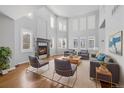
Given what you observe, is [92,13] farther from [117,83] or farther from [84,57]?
[117,83]

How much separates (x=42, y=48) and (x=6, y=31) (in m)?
3.92

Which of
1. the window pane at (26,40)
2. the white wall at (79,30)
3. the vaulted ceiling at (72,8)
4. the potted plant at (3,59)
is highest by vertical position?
the vaulted ceiling at (72,8)

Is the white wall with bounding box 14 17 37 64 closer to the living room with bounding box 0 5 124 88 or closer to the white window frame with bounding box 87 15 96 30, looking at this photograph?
the living room with bounding box 0 5 124 88

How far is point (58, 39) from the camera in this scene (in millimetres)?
11219

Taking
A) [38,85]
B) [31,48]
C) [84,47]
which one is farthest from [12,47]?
[84,47]

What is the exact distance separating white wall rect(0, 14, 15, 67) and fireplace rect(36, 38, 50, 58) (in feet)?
9.23

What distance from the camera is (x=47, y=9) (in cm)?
927

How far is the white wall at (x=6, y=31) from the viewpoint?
411 centimetres

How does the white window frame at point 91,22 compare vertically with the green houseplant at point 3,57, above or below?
above

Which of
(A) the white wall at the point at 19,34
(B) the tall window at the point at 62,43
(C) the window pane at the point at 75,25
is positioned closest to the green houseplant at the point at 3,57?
(A) the white wall at the point at 19,34

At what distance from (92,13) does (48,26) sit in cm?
478

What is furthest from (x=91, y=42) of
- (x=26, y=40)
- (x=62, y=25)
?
(x=26, y=40)

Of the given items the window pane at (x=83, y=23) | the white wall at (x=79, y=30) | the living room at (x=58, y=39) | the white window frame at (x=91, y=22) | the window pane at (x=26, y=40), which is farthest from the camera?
the window pane at (x=83, y=23)

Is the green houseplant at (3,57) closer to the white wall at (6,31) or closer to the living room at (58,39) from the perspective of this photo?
the living room at (58,39)
